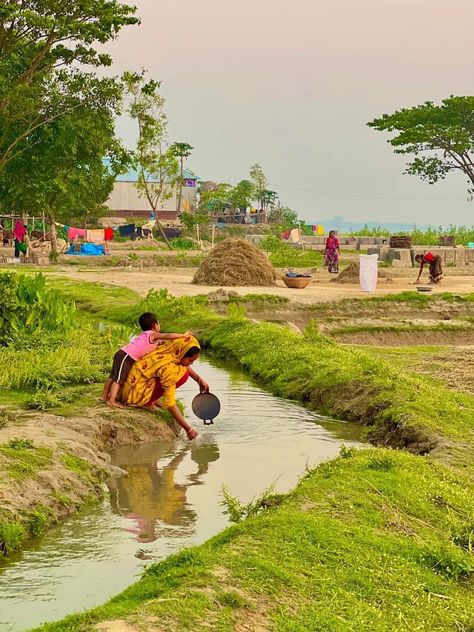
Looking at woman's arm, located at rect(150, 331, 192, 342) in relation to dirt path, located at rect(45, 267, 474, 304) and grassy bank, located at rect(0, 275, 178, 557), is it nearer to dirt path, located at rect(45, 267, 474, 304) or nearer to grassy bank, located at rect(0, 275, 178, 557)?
grassy bank, located at rect(0, 275, 178, 557)

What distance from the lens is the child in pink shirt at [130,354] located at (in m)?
9.58

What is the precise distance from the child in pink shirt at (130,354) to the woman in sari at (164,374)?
0.19 ft

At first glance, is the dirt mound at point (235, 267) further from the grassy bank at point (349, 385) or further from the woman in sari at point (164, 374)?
the woman in sari at point (164, 374)

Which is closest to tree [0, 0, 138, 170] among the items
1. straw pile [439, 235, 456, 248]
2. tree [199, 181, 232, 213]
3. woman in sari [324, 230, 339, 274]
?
woman in sari [324, 230, 339, 274]

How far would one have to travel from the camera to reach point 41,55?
28625 millimetres

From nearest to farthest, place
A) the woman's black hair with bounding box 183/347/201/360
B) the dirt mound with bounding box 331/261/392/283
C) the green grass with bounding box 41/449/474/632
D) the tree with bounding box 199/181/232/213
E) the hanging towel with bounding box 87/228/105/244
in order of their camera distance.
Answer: the green grass with bounding box 41/449/474/632 → the woman's black hair with bounding box 183/347/201/360 → the dirt mound with bounding box 331/261/392/283 → the hanging towel with bounding box 87/228/105/244 → the tree with bounding box 199/181/232/213

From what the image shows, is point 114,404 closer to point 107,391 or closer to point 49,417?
point 107,391

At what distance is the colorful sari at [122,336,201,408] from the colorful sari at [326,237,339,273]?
2038cm

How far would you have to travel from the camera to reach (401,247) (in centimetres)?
3681

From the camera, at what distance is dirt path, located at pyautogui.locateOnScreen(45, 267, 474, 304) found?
22.3 m

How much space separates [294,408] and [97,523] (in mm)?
4597

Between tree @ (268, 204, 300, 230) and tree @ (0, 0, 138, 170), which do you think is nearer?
tree @ (0, 0, 138, 170)

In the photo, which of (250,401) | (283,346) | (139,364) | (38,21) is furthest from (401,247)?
(139,364)

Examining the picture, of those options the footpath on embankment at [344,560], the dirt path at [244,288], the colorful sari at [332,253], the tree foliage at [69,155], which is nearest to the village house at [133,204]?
the tree foliage at [69,155]
